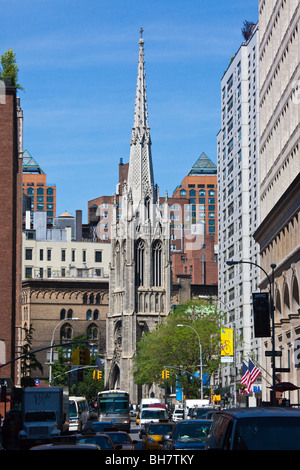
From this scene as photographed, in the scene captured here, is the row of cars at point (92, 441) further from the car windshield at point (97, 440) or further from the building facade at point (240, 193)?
the building facade at point (240, 193)

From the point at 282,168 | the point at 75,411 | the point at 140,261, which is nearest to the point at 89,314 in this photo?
the point at 140,261

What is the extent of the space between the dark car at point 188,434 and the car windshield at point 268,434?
40.5ft

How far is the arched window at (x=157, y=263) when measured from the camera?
513 feet

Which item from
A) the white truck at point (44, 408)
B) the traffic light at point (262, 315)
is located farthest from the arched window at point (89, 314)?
the white truck at point (44, 408)

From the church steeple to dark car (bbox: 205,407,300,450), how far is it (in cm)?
14508

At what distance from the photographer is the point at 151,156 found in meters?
161

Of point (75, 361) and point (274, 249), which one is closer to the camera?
point (274, 249)

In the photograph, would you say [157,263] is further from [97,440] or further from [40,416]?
[97,440]

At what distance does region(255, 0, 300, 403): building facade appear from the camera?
168 feet

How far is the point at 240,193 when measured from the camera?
102125 mm

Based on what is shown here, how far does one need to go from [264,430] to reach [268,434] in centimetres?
9

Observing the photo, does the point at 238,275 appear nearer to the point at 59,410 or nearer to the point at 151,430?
the point at 59,410
